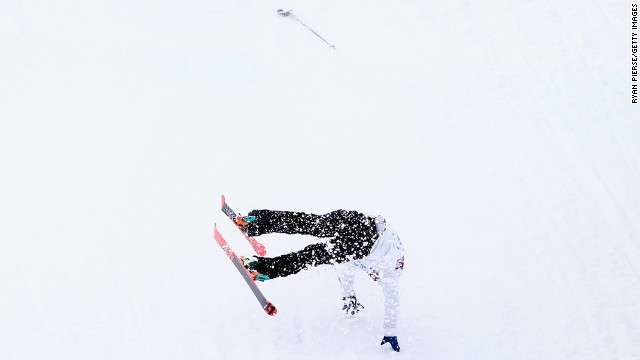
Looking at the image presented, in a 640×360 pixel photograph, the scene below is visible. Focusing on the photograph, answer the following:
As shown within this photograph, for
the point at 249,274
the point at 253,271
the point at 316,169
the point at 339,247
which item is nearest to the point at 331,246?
the point at 339,247

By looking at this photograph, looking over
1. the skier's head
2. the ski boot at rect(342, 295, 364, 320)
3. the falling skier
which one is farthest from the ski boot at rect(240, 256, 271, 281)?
the ski boot at rect(342, 295, 364, 320)

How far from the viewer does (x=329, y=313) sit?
5.84 m

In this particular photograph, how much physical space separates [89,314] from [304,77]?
17.8ft

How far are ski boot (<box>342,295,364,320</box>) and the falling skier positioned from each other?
480 millimetres

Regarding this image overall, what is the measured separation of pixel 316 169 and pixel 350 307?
110 inches

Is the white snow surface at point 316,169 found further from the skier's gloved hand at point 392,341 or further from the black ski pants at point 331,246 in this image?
the black ski pants at point 331,246

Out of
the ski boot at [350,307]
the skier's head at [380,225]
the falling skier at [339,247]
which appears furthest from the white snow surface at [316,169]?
the skier's head at [380,225]

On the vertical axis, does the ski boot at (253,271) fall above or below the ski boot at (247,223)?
below

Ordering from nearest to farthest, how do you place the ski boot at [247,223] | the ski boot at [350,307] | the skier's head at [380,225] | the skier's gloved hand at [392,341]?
the skier's head at [380,225]
the ski boot at [247,223]
the skier's gloved hand at [392,341]
the ski boot at [350,307]

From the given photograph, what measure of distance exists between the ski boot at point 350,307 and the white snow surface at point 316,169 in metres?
0.08

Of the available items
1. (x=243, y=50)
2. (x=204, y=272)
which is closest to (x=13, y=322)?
(x=204, y=272)

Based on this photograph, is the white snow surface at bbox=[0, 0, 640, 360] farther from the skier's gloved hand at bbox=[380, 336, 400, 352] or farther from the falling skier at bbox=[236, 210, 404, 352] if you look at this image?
the falling skier at bbox=[236, 210, 404, 352]

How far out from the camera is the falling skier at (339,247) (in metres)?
4.85

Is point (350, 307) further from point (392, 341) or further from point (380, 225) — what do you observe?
point (380, 225)
